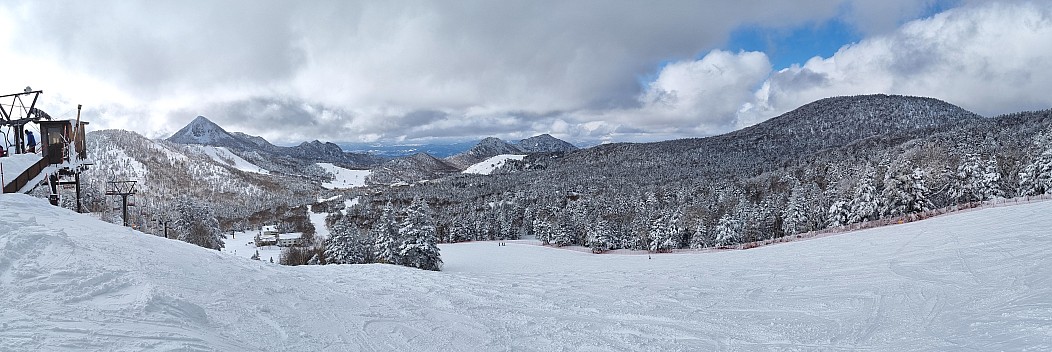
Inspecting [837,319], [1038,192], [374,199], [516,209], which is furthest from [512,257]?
[374,199]

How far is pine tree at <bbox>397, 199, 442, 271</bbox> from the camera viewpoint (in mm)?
31547

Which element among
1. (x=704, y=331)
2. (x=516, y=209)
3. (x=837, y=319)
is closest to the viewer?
(x=704, y=331)

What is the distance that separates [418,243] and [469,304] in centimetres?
2281

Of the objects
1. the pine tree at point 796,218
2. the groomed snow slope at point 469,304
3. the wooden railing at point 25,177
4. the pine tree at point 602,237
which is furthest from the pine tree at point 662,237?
the wooden railing at point 25,177

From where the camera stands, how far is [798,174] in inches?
5207

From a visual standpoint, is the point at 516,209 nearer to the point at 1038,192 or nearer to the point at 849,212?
the point at 849,212

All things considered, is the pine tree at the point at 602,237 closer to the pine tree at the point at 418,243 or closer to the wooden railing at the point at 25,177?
the pine tree at the point at 418,243

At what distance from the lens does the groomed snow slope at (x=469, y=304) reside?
231 inches

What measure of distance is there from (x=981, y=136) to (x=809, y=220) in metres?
119

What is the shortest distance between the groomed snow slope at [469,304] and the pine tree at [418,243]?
59.2 feet

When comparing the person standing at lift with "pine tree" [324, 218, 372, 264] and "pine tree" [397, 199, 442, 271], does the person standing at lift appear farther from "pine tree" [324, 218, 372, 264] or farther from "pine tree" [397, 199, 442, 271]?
"pine tree" [397, 199, 442, 271]

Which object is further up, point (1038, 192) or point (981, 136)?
point (981, 136)

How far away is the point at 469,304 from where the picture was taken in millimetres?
9922

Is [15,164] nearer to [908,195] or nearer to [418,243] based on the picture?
[418,243]
